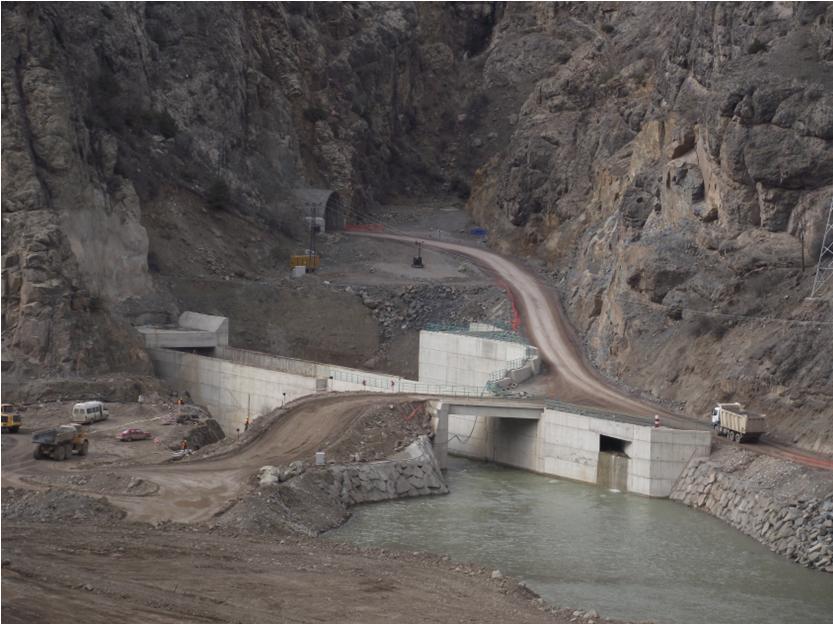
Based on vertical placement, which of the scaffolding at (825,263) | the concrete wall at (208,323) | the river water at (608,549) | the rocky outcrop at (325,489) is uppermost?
the scaffolding at (825,263)

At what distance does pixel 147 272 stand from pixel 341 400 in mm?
23522

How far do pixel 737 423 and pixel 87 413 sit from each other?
88.0 feet

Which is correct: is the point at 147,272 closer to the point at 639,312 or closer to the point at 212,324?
the point at 212,324

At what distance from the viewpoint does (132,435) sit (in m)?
61.4

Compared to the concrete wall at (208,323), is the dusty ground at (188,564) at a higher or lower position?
lower

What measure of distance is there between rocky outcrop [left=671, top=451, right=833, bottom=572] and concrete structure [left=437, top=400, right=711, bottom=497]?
95cm

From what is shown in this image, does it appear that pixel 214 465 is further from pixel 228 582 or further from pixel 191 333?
pixel 191 333

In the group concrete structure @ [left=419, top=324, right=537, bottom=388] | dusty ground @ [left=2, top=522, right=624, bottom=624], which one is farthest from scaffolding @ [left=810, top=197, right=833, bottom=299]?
dusty ground @ [left=2, top=522, right=624, bottom=624]

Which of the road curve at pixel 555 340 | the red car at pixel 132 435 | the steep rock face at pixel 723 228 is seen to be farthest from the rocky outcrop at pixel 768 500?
the red car at pixel 132 435

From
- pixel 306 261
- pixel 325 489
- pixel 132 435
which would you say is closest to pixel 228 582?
pixel 325 489

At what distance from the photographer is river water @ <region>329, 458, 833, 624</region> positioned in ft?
138

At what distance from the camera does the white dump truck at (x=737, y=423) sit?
2234 inches

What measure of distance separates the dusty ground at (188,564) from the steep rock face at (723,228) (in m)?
16.5

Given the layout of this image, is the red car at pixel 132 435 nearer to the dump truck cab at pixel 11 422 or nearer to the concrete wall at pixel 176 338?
the dump truck cab at pixel 11 422
